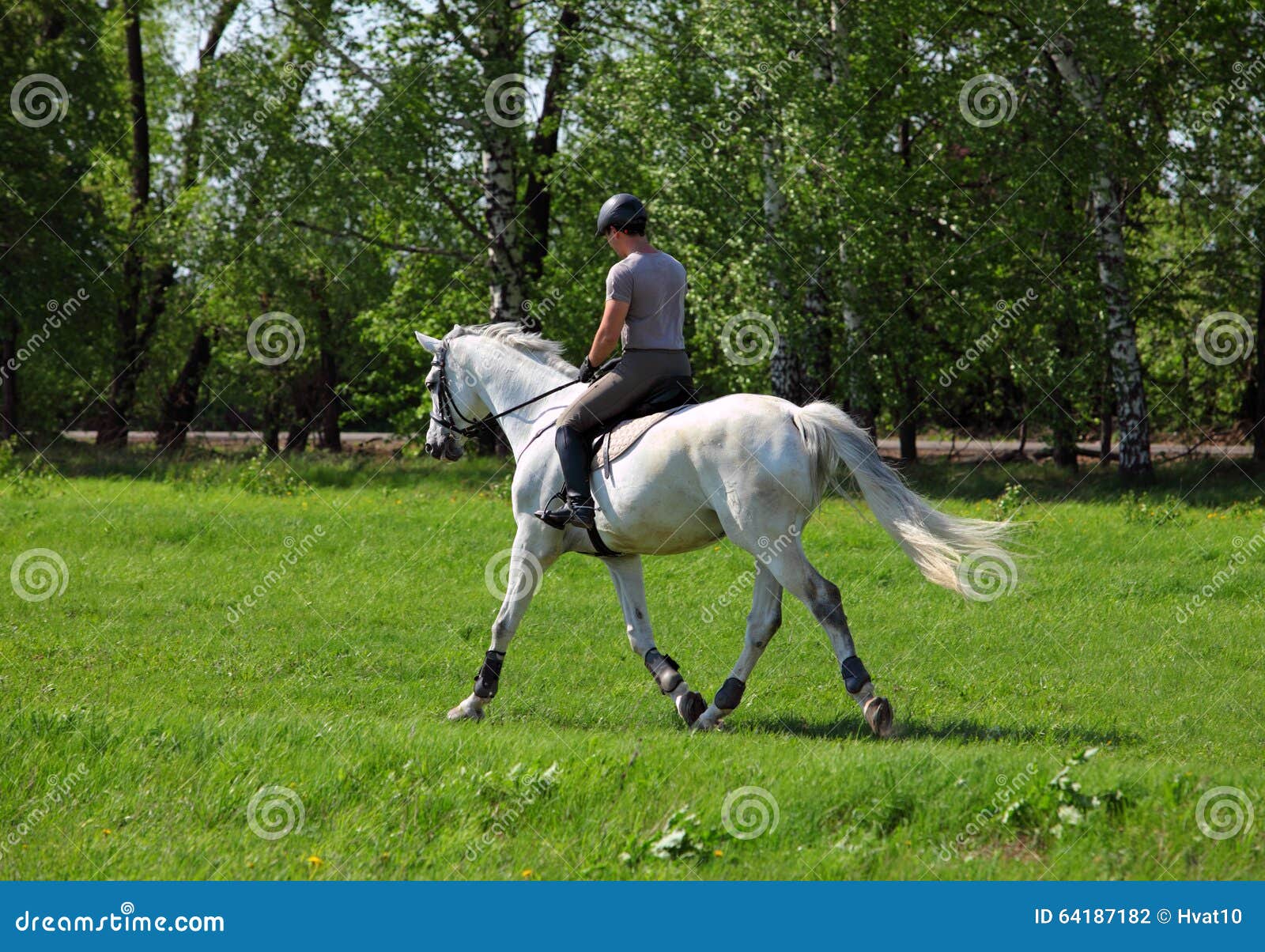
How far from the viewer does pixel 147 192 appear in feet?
101

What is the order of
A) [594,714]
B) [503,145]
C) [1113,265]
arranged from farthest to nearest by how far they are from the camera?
[503,145] < [1113,265] < [594,714]

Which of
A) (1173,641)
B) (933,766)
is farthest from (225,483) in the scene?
(933,766)

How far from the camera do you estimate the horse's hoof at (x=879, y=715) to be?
7.05 meters

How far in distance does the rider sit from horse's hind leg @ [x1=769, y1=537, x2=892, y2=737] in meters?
1.36

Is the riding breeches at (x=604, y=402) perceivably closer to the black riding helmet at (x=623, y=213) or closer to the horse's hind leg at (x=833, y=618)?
the black riding helmet at (x=623, y=213)

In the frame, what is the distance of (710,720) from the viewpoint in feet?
25.0

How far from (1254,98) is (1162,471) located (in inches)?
259

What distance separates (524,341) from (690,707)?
9.66 feet

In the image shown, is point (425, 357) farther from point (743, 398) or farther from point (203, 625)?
point (743, 398)

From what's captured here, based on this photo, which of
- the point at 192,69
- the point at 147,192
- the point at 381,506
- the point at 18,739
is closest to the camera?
the point at 18,739

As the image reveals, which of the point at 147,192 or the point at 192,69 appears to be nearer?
the point at 192,69

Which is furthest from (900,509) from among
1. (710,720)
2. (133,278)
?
(133,278)

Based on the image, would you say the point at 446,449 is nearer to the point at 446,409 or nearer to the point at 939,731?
the point at 446,409

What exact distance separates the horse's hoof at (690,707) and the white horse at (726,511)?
0.01m
